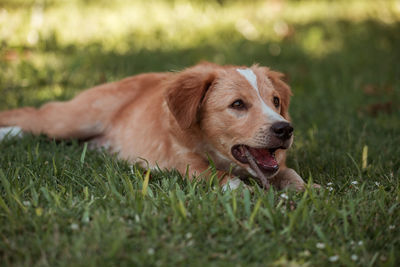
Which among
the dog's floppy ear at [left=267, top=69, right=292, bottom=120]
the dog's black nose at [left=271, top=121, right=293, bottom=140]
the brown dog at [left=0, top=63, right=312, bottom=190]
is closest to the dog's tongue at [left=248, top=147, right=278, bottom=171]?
the brown dog at [left=0, top=63, right=312, bottom=190]

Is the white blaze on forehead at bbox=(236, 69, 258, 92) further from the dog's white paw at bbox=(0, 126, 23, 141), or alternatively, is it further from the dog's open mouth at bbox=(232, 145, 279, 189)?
the dog's white paw at bbox=(0, 126, 23, 141)

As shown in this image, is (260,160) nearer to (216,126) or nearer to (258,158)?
(258,158)

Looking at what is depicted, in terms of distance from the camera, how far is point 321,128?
5.10 metres

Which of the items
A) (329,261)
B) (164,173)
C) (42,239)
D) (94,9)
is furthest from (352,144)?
(94,9)

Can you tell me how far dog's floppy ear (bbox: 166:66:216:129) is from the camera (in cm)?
356

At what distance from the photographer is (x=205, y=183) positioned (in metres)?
3.30

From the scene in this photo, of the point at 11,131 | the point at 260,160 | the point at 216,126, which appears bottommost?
the point at 11,131

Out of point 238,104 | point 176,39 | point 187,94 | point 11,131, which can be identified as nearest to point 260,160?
point 238,104

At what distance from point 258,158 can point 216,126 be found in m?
0.38

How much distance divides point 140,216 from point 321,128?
2983mm

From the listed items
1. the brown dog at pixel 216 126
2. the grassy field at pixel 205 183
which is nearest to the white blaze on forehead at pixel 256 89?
the brown dog at pixel 216 126

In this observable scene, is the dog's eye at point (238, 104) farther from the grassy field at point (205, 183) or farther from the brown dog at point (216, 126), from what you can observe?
the grassy field at point (205, 183)

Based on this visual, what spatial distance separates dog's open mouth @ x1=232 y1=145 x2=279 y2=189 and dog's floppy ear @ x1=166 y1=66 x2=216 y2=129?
1.30ft

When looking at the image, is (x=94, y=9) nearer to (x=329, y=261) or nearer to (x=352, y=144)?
(x=352, y=144)
